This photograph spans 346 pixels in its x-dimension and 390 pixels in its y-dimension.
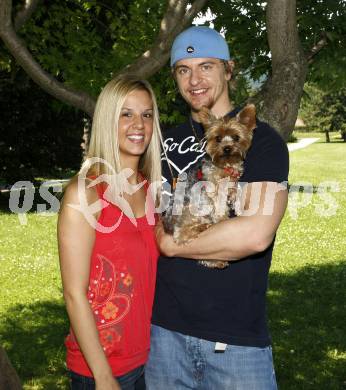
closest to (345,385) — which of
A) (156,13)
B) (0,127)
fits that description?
(156,13)

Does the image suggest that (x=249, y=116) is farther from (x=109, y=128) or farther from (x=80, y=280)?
(x=80, y=280)

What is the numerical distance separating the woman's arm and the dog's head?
1310 millimetres

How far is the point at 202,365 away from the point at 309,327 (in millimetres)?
7038

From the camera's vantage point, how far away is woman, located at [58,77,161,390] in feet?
11.6

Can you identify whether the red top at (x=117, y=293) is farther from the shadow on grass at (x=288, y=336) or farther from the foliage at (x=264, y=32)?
the shadow on grass at (x=288, y=336)

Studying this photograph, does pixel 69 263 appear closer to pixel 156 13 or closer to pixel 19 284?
pixel 156 13

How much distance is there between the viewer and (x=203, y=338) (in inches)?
150

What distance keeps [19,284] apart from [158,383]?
10216mm

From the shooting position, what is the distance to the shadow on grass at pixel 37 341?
839 centimetres

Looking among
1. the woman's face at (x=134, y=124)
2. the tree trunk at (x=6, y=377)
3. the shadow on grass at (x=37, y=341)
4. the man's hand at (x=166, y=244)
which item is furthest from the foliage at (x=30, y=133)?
the man's hand at (x=166, y=244)

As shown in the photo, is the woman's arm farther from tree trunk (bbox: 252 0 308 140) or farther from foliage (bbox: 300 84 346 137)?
foliage (bbox: 300 84 346 137)

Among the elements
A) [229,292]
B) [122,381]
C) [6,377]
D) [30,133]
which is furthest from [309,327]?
[30,133]

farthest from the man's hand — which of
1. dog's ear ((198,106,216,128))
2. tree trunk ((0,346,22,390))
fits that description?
tree trunk ((0,346,22,390))

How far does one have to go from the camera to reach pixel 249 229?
12.1 feet
